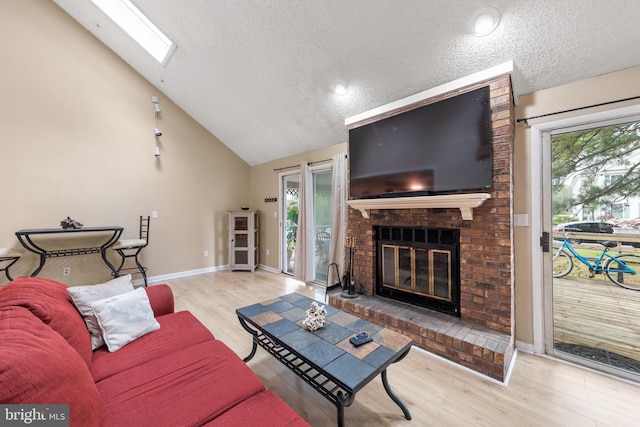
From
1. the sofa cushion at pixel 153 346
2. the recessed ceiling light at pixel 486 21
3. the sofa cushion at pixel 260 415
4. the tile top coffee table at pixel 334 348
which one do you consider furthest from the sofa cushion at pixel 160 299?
the recessed ceiling light at pixel 486 21

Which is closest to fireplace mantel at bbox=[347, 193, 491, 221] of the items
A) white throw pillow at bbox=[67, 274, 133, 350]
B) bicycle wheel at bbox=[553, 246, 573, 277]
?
bicycle wheel at bbox=[553, 246, 573, 277]

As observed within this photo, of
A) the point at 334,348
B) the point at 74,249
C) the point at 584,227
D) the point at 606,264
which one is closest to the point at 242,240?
the point at 74,249

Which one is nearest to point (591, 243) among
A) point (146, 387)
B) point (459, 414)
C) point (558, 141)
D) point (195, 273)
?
point (558, 141)

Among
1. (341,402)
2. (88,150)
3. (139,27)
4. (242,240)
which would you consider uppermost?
(139,27)

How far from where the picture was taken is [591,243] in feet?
6.88

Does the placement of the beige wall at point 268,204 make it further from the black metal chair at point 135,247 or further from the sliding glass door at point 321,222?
the black metal chair at point 135,247

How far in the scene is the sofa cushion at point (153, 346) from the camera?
1.39m

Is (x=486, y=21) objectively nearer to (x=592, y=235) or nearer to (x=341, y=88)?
(x=341, y=88)

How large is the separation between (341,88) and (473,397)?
10.0 feet

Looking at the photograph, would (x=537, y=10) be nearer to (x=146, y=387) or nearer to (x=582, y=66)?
(x=582, y=66)

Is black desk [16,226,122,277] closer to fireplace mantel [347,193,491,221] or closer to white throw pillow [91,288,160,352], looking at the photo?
Result: white throw pillow [91,288,160,352]

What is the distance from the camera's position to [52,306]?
1.30 meters

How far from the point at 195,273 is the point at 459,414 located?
469cm
